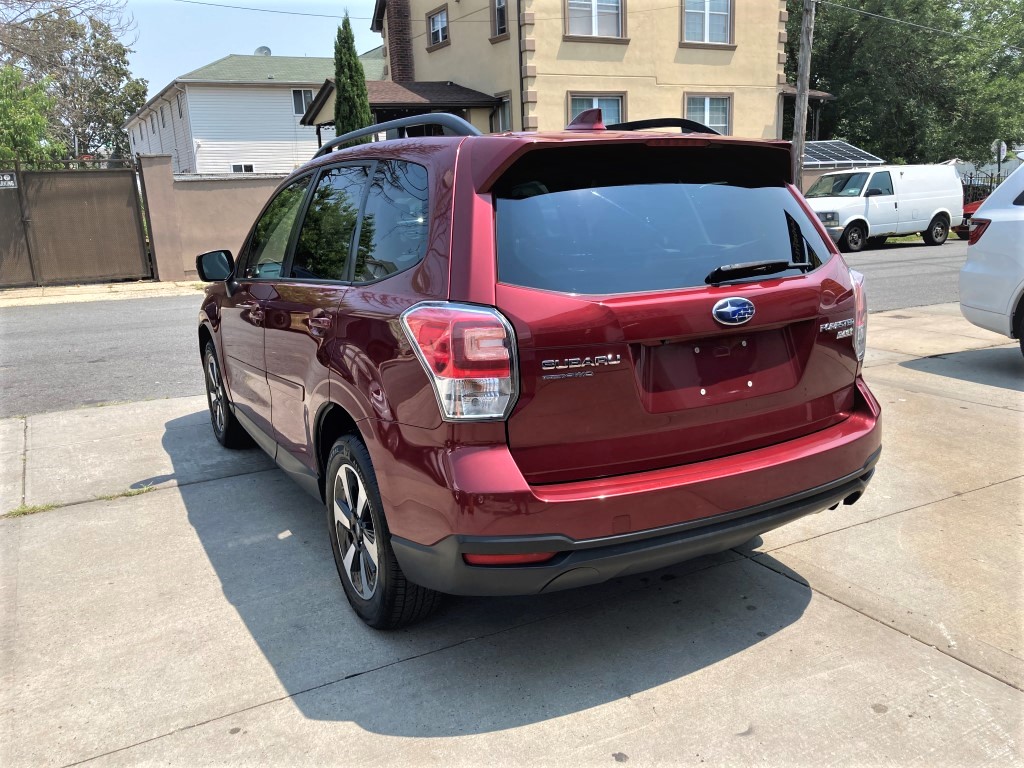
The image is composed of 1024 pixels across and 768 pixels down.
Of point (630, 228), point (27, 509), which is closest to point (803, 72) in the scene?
point (630, 228)

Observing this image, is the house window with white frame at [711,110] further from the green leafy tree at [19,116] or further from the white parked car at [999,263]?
the white parked car at [999,263]

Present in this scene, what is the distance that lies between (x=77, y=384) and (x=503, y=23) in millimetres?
18453

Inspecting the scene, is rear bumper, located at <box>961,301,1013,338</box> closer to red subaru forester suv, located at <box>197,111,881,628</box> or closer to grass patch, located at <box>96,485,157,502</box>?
red subaru forester suv, located at <box>197,111,881,628</box>

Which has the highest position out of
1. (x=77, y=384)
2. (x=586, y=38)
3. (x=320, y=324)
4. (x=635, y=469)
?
(x=586, y=38)

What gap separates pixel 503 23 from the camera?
22781 millimetres

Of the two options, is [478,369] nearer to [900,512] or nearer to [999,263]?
[900,512]

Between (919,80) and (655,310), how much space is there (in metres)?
39.2

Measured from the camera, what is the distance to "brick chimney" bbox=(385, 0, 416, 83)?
91.7 ft

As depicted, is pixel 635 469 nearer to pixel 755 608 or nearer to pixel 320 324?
pixel 755 608

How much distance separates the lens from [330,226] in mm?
3646

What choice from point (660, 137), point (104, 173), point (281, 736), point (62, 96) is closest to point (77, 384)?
point (281, 736)

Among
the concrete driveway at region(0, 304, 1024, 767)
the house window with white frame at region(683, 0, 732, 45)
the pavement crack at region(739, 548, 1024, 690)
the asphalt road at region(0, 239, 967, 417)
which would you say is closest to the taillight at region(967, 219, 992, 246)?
the concrete driveway at region(0, 304, 1024, 767)

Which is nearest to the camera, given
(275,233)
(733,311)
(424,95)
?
(733,311)

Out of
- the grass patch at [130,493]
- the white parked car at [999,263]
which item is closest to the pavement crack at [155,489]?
the grass patch at [130,493]
